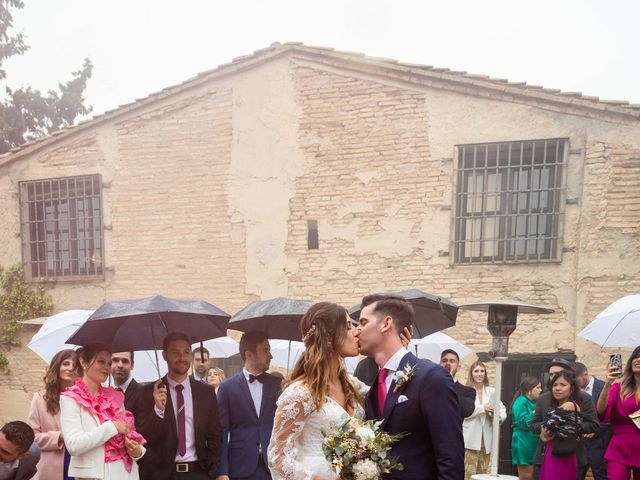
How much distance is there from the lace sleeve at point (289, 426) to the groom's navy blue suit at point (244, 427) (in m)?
1.88

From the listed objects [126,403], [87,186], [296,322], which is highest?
[87,186]

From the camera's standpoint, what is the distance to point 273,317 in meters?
5.73

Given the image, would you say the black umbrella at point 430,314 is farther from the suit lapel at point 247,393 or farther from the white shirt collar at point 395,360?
the white shirt collar at point 395,360

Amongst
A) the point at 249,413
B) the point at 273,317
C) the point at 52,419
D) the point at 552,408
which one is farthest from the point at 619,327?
the point at 52,419

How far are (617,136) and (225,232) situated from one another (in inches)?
280

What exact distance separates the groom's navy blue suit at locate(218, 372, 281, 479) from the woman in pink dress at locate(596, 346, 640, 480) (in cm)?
323

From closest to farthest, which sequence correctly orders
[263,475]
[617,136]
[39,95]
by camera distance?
[263,475] < [617,136] < [39,95]

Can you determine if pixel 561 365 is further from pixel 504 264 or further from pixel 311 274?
pixel 311 274

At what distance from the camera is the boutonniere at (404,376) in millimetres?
3074

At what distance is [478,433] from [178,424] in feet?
16.7

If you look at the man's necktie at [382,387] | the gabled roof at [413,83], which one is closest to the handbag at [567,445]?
the man's necktie at [382,387]

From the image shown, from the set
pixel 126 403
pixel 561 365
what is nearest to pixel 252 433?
pixel 126 403

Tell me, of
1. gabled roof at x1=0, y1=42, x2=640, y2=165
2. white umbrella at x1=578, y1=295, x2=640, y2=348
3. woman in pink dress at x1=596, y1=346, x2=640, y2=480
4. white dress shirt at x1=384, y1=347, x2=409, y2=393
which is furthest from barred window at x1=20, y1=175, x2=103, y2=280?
white dress shirt at x1=384, y1=347, x2=409, y2=393

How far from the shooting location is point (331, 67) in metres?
11.7
